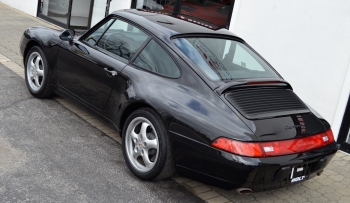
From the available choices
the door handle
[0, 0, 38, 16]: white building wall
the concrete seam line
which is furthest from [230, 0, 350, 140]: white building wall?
[0, 0, 38, 16]: white building wall

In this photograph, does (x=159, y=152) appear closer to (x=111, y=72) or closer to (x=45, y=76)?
(x=111, y=72)

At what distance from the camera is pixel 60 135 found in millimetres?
5102

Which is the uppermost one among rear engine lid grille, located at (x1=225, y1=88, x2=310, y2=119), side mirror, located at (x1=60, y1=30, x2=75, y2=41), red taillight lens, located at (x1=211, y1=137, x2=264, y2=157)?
side mirror, located at (x1=60, y1=30, x2=75, y2=41)

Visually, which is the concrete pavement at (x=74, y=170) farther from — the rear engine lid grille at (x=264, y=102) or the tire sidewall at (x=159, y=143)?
the rear engine lid grille at (x=264, y=102)

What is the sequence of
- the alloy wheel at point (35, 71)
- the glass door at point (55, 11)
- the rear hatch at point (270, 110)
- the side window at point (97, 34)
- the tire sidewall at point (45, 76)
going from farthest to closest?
1. the glass door at point (55, 11)
2. the alloy wheel at point (35, 71)
3. the tire sidewall at point (45, 76)
4. the side window at point (97, 34)
5. the rear hatch at point (270, 110)

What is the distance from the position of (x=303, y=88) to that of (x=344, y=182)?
2.09m

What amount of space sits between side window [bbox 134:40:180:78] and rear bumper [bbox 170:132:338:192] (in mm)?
693

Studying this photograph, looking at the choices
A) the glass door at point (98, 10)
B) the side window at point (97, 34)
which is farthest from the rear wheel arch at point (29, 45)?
the glass door at point (98, 10)

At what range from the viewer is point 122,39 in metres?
4.99

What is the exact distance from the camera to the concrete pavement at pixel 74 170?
395cm

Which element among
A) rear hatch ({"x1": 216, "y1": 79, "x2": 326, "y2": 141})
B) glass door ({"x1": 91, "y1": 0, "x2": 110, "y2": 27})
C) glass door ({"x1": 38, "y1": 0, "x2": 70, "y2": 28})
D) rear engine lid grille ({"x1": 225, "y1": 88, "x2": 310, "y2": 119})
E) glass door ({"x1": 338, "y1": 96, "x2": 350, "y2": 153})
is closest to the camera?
rear hatch ({"x1": 216, "y1": 79, "x2": 326, "y2": 141})

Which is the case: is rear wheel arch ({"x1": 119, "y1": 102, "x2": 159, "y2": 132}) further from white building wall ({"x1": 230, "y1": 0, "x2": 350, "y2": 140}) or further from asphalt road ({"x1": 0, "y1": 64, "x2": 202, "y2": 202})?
white building wall ({"x1": 230, "y1": 0, "x2": 350, "y2": 140})

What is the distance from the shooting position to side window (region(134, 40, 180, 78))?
4352 millimetres

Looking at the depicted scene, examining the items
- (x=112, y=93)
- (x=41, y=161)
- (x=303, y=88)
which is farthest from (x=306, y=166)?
(x=303, y=88)
